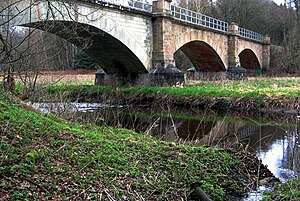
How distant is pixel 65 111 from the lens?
820 centimetres

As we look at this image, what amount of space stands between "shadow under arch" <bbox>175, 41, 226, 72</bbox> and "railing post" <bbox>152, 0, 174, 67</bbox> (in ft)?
17.8

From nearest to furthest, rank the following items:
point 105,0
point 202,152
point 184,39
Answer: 1. point 202,152
2. point 105,0
3. point 184,39

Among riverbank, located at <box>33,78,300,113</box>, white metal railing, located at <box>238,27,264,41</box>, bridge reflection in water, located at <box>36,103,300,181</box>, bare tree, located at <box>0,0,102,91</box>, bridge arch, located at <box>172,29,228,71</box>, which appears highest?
white metal railing, located at <box>238,27,264,41</box>

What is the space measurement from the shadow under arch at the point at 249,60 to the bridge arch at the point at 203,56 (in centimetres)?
Result: 747

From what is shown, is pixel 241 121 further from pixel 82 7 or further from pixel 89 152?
pixel 89 152

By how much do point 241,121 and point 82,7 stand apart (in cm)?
676

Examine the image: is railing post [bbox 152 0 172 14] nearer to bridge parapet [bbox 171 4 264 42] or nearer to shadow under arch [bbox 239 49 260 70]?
bridge parapet [bbox 171 4 264 42]

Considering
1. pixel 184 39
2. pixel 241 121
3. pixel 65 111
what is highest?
pixel 184 39

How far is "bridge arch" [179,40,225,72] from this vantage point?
23.9 meters

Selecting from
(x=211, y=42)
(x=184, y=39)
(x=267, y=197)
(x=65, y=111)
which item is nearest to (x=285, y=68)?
(x=211, y=42)

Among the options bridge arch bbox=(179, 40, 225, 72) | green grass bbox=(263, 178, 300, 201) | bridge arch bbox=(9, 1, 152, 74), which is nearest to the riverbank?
bridge arch bbox=(9, 1, 152, 74)

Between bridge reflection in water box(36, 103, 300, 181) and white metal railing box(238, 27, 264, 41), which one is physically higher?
white metal railing box(238, 27, 264, 41)

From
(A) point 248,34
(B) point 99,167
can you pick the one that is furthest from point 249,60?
(B) point 99,167

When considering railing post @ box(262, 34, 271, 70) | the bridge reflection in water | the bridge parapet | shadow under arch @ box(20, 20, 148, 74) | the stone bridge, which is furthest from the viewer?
railing post @ box(262, 34, 271, 70)
